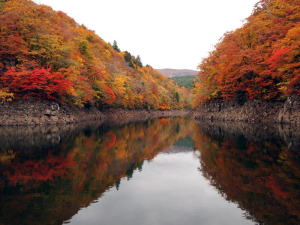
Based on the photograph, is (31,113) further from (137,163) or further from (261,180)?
(261,180)

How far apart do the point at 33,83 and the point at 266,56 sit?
3087cm

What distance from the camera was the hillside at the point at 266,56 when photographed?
2897cm

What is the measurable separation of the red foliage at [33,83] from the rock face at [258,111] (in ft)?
Answer: 93.3

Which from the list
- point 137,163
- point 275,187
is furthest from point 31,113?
point 275,187

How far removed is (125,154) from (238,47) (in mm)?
37142

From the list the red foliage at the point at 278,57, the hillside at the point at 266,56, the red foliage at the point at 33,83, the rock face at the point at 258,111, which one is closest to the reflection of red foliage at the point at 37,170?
the red foliage at the point at 33,83

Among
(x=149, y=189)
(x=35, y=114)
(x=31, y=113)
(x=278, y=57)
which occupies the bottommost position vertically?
(x=149, y=189)

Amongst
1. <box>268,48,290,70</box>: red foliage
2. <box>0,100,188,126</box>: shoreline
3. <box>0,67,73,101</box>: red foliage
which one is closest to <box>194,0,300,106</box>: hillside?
<box>268,48,290,70</box>: red foliage

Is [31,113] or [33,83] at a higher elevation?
[33,83]

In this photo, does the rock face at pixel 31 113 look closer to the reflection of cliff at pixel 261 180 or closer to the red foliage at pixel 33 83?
the red foliage at pixel 33 83

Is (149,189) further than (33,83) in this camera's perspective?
No

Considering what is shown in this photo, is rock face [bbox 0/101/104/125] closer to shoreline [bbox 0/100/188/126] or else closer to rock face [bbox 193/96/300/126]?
shoreline [bbox 0/100/188/126]

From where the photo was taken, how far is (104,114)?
216 feet

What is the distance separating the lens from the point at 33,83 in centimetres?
3375
